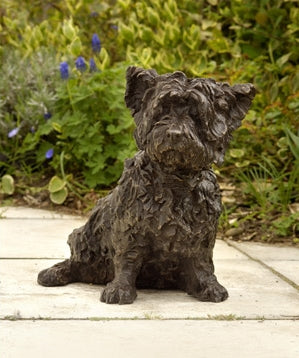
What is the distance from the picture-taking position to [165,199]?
360 cm

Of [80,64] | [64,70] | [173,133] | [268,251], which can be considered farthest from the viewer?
[64,70]

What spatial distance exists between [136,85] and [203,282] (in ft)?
3.28

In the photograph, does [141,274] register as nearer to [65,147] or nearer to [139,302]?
[139,302]

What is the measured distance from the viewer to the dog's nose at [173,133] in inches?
128

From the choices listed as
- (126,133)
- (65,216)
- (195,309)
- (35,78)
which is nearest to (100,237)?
(195,309)

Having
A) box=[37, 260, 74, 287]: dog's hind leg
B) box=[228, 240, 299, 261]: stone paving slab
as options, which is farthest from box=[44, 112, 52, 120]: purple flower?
box=[37, 260, 74, 287]: dog's hind leg

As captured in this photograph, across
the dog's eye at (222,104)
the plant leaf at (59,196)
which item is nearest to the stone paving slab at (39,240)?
the plant leaf at (59,196)

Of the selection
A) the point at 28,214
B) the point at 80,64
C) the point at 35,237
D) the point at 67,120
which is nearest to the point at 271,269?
the point at 35,237

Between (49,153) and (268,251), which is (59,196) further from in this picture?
(268,251)

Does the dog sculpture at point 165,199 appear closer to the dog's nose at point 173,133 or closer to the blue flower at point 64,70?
the dog's nose at point 173,133

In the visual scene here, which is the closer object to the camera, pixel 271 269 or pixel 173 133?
pixel 173 133

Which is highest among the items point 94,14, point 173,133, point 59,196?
point 94,14

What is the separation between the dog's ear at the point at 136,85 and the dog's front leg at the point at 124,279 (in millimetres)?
686

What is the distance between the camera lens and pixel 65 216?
6.57 m
